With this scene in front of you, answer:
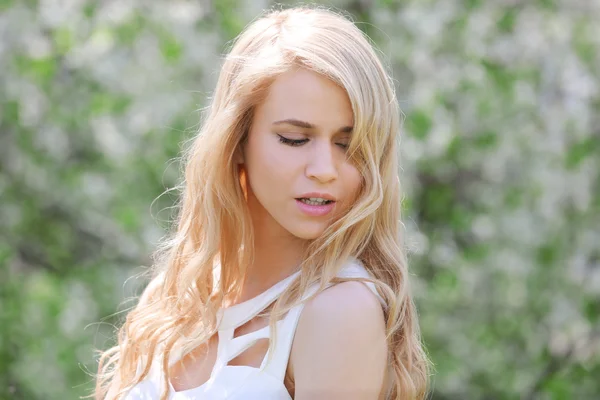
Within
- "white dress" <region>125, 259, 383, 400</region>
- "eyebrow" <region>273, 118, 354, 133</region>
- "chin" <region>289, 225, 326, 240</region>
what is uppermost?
"eyebrow" <region>273, 118, 354, 133</region>

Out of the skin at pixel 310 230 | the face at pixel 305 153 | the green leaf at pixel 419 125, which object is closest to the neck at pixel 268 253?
the skin at pixel 310 230

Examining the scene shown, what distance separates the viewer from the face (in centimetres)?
199

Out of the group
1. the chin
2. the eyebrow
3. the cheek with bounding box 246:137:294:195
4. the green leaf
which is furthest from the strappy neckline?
the green leaf

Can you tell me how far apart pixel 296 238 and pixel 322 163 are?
268 mm


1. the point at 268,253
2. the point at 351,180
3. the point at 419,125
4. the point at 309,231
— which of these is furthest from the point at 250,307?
the point at 419,125

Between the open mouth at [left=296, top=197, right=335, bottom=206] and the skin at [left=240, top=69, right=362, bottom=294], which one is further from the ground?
the skin at [left=240, top=69, right=362, bottom=294]

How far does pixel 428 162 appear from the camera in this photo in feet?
15.7

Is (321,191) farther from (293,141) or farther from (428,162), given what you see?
(428,162)

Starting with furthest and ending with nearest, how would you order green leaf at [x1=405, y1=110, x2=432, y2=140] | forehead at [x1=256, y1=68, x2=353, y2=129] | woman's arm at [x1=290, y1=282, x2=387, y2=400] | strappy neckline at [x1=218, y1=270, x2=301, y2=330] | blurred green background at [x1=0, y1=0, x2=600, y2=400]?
blurred green background at [x1=0, y1=0, x2=600, y2=400]
green leaf at [x1=405, y1=110, x2=432, y2=140]
strappy neckline at [x1=218, y1=270, x2=301, y2=330]
forehead at [x1=256, y1=68, x2=353, y2=129]
woman's arm at [x1=290, y1=282, x2=387, y2=400]

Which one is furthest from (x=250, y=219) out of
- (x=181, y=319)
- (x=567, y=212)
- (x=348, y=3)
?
(x=567, y=212)

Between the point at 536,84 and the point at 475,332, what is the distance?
1.32 meters

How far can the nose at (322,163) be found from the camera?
78.2 inches

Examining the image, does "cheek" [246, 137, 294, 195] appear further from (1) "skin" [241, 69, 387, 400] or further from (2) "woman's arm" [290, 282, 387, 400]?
(2) "woman's arm" [290, 282, 387, 400]

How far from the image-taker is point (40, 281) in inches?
201
